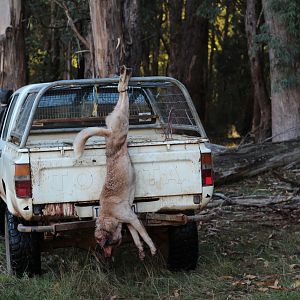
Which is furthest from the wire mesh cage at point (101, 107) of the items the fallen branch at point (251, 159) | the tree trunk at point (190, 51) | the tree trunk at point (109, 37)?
the tree trunk at point (190, 51)

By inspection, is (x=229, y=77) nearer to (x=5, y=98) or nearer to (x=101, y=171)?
(x=5, y=98)

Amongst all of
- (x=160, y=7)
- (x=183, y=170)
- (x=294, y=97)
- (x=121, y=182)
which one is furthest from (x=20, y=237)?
(x=160, y=7)

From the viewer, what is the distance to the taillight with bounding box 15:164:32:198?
6.61m

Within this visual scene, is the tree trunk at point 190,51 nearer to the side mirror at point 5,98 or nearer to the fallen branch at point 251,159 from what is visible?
the fallen branch at point 251,159

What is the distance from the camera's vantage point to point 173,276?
7.50 meters

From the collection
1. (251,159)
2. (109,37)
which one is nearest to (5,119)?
(109,37)

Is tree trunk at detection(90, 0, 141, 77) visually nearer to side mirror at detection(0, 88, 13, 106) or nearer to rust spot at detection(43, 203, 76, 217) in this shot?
side mirror at detection(0, 88, 13, 106)

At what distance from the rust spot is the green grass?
70 cm

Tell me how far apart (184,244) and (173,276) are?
13.7 inches

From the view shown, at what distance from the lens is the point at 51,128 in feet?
29.1

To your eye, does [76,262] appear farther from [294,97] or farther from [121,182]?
[294,97]

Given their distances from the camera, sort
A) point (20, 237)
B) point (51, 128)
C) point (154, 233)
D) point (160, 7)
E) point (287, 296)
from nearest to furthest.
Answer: point (287, 296) → point (20, 237) → point (154, 233) → point (51, 128) → point (160, 7)

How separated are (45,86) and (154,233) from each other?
1.91 metres

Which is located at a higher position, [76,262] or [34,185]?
[34,185]
